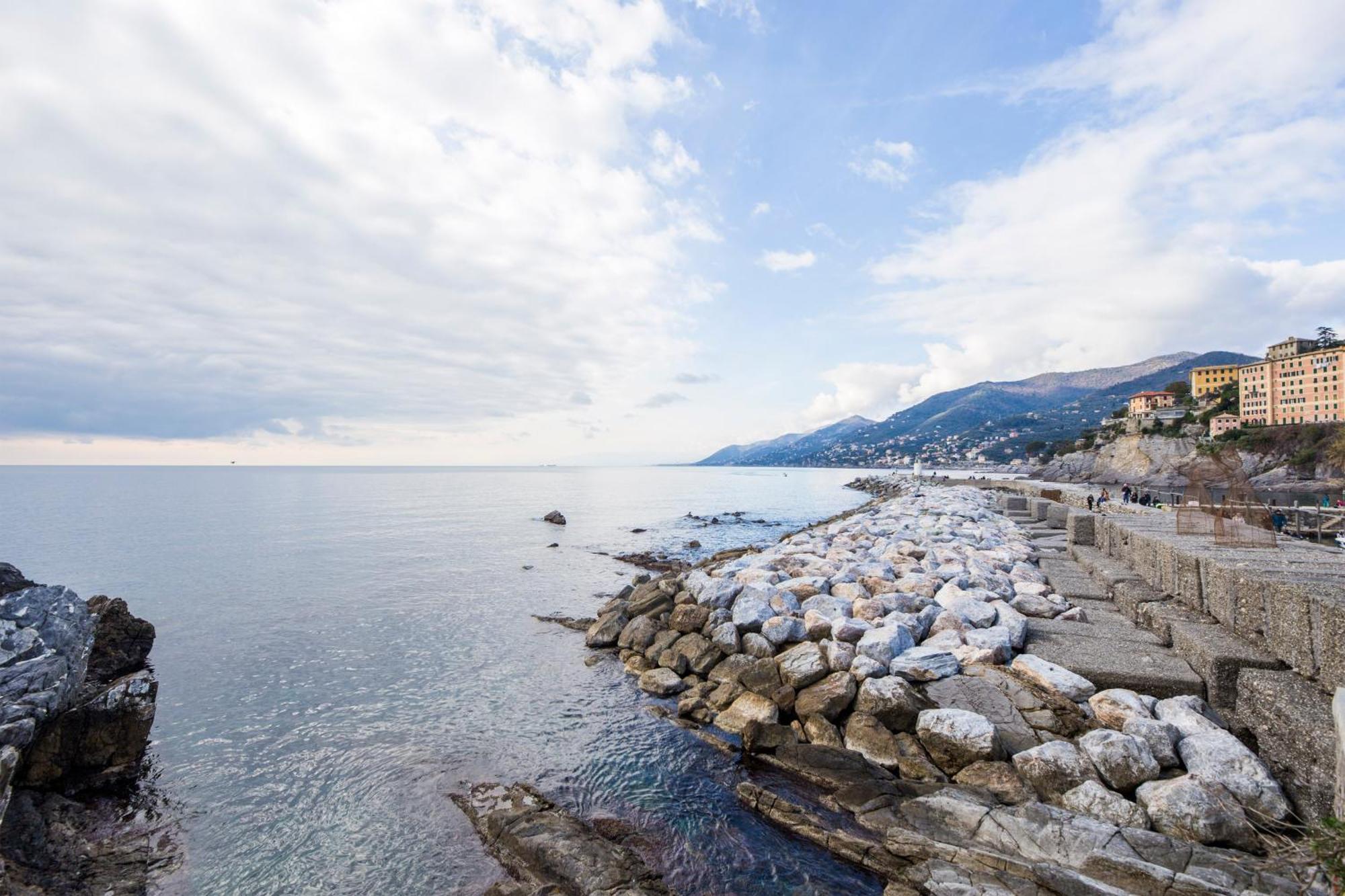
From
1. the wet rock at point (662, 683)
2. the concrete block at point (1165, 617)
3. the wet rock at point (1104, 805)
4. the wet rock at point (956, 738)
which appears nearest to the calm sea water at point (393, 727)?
the wet rock at point (662, 683)

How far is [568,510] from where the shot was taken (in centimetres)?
5112

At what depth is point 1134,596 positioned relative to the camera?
864 cm

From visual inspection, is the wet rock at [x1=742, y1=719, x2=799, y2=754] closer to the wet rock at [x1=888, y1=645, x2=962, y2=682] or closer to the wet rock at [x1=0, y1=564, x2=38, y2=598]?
the wet rock at [x1=888, y1=645, x2=962, y2=682]

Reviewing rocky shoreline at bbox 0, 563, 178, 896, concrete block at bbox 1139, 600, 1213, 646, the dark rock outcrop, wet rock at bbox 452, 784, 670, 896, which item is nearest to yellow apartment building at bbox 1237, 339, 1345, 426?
concrete block at bbox 1139, 600, 1213, 646

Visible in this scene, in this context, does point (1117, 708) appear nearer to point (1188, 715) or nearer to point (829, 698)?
point (1188, 715)

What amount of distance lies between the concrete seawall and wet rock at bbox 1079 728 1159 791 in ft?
2.84

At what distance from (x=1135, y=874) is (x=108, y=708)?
1069cm

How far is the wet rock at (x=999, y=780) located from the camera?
18.1 ft

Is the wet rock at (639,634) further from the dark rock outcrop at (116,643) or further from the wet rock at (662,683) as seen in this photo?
the dark rock outcrop at (116,643)

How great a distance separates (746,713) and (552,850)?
3.33 m

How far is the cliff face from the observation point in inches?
2169

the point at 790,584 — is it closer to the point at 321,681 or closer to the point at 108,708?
the point at 321,681

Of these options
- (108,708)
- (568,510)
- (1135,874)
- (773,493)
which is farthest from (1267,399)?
(108,708)

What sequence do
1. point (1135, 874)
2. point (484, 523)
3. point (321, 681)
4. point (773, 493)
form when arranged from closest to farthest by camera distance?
point (1135, 874)
point (321, 681)
point (484, 523)
point (773, 493)
